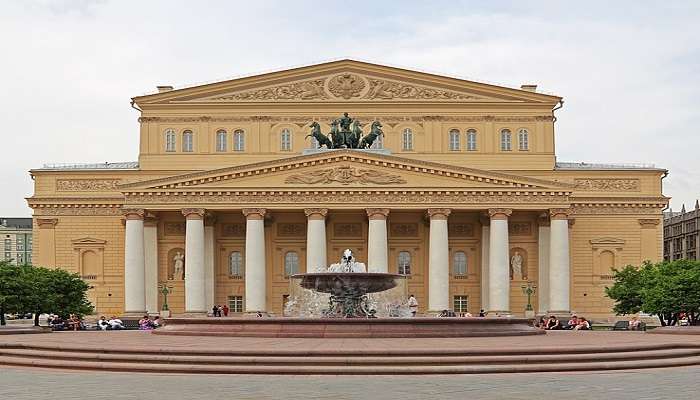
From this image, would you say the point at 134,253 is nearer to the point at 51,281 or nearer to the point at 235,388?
the point at 51,281

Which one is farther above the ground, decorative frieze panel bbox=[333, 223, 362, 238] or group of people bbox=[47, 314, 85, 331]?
decorative frieze panel bbox=[333, 223, 362, 238]

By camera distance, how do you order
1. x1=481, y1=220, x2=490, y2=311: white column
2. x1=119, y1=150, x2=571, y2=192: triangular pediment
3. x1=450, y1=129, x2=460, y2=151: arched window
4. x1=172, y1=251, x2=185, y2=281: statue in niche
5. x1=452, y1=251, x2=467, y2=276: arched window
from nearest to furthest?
x1=119, y1=150, x2=571, y2=192: triangular pediment, x1=481, y1=220, x2=490, y2=311: white column, x1=172, y1=251, x2=185, y2=281: statue in niche, x1=452, y1=251, x2=467, y2=276: arched window, x1=450, y1=129, x2=460, y2=151: arched window

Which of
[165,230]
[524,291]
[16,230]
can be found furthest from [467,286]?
[16,230]

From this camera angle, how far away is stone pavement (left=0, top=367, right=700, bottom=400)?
20.5 meters

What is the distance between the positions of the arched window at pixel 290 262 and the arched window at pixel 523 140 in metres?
17.1

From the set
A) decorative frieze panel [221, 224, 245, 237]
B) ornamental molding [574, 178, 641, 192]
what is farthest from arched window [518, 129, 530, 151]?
decorative frieze panel [221, 224, 245, 237]

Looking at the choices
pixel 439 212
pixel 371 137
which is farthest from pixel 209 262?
pixel 439 212

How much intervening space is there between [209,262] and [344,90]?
1518cm

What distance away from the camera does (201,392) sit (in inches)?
827

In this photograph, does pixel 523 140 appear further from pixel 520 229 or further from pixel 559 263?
pixel 559 263

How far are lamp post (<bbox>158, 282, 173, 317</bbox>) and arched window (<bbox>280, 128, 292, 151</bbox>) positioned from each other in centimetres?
1232

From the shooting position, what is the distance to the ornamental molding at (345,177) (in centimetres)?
6906

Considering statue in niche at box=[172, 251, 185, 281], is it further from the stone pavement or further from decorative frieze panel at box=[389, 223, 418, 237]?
the stone pavement

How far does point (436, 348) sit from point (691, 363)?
6.10 metres
